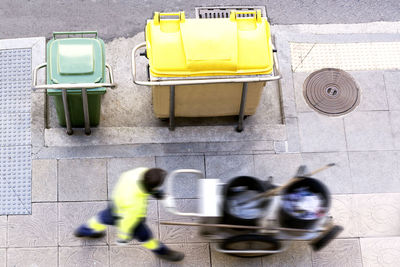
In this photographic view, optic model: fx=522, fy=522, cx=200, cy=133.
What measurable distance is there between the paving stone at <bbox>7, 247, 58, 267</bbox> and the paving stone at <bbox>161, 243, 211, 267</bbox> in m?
1.27

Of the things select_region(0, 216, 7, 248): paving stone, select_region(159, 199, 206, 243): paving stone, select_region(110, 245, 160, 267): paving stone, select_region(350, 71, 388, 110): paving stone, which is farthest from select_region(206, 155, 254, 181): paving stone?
select_region(0, 216, 7, 248): paving stone

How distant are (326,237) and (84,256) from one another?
2.72 metres

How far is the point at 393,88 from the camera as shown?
7.04 metres

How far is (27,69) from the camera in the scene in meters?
6.80

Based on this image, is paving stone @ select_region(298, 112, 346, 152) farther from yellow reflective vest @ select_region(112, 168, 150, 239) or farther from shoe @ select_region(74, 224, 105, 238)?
shoe @ select_region(74, 224, 105, 238)

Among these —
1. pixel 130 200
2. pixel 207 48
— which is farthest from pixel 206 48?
pixel 130 200

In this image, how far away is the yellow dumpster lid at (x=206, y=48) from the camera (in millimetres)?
5543

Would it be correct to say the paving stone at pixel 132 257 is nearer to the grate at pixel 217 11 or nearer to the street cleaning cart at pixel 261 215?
the street cleaning cart at pixel 261 215

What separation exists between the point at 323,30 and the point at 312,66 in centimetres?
63

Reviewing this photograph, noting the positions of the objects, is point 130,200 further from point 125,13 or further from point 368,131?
point 368,131

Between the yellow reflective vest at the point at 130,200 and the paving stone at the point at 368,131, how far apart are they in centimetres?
299

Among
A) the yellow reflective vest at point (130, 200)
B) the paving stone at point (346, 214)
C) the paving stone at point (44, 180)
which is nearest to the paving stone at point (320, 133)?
the paving stone at point (346, 214)

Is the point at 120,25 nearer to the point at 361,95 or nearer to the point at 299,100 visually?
the point at 299,100

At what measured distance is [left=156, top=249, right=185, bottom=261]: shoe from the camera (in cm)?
579
